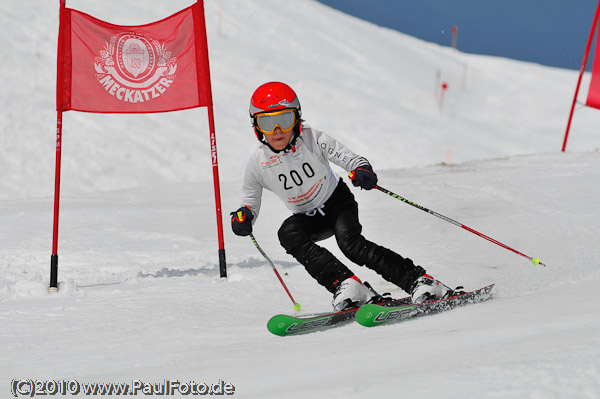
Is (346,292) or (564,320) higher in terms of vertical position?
(564,320)

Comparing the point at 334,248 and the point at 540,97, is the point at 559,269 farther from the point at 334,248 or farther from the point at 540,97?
the point at 540,97

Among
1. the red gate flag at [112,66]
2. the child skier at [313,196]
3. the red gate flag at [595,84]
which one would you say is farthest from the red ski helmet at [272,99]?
the red gate flag at [595,84]

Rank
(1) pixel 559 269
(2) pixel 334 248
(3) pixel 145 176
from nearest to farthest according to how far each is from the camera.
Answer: (1) pixel 559 269, (2) pixel 334 248, (3) pixel 145 176

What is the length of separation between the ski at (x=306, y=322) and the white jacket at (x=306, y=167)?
89 cm

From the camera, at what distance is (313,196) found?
4.35 meters

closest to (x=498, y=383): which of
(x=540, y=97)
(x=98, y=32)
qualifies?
(x=98, y=32)

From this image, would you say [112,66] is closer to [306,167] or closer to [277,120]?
[277,120]

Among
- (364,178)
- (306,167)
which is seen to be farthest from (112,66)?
(364,178)

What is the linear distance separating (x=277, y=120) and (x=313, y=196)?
574 mm

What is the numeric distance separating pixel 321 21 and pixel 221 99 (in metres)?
11.7

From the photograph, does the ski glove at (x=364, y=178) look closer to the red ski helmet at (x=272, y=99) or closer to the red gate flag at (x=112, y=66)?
the red ski helmet at (x=272, y=99)

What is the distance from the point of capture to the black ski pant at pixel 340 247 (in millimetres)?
4012

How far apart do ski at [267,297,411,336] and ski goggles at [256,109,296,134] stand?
4.16ft

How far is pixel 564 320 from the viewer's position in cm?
262
